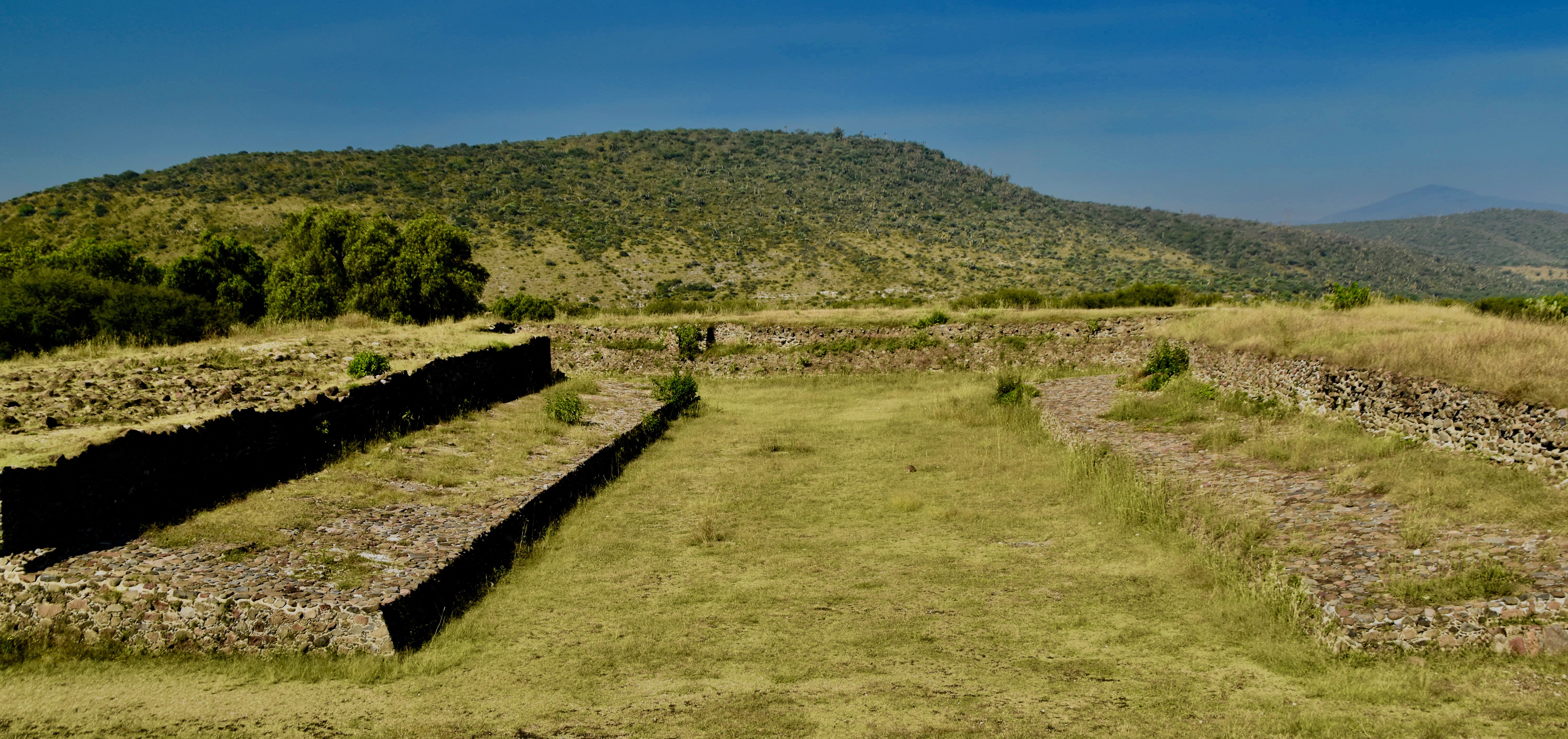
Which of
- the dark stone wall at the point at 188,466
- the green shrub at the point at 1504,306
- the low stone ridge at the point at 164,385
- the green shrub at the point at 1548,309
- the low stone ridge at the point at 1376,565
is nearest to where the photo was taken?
the low stone ridge at the point at 1376,565

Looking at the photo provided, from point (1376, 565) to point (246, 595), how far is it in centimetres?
962

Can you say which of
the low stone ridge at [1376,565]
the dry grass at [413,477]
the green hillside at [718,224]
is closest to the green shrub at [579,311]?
the green hillside at [718,224]

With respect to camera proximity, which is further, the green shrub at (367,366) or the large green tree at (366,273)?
the large green tree at (366,273)

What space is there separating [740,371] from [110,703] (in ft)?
77.3

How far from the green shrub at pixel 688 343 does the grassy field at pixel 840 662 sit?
58.9 feet

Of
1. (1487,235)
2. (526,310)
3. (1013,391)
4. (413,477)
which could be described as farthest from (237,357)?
(1487,235)

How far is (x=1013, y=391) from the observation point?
821 inches

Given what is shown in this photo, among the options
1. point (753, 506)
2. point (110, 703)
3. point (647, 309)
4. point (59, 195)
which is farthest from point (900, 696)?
point (59, 195)

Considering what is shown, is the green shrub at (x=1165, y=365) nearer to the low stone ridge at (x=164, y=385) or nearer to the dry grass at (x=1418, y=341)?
the dry grass at (x=1418, y=341)

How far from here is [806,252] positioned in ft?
237

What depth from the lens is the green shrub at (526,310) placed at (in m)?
33.6

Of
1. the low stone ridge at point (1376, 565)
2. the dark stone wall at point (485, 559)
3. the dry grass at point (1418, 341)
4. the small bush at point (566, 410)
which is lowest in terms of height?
the dark stone wall at point (485, 559)

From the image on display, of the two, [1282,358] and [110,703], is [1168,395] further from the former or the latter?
[110,703]

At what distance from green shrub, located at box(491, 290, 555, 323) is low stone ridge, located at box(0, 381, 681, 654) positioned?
81.2ft
